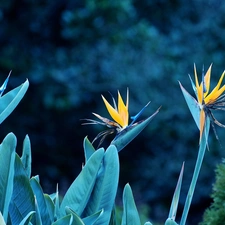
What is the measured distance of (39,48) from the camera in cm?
574

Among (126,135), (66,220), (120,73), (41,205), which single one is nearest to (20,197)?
(41,205)

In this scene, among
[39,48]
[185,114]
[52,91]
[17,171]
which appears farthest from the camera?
[39,48]

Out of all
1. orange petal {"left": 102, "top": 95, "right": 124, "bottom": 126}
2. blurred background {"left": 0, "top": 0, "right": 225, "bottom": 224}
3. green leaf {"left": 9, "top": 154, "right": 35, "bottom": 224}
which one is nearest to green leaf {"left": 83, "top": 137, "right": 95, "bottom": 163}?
orange petal {"left": 102, "top": 95, "right": 124, "bottom": 126}

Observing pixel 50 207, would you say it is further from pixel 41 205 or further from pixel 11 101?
pixel 11 101

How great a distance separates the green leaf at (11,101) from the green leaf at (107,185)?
0.83 feet

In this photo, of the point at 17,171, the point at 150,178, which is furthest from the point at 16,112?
the point at 17,171

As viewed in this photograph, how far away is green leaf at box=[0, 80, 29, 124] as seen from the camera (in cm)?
162

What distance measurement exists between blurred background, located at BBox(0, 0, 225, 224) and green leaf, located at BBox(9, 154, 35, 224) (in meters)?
3.29

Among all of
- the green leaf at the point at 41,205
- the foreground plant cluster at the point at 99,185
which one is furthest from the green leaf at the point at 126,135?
the green leaf at the point at 41,205

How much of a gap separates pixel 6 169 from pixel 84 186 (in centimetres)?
21

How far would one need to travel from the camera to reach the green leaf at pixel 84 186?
5.23 feet

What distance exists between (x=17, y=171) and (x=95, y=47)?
12.9 feet

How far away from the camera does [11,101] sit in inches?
65.9

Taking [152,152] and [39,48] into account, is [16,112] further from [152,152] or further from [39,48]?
[152,152]
